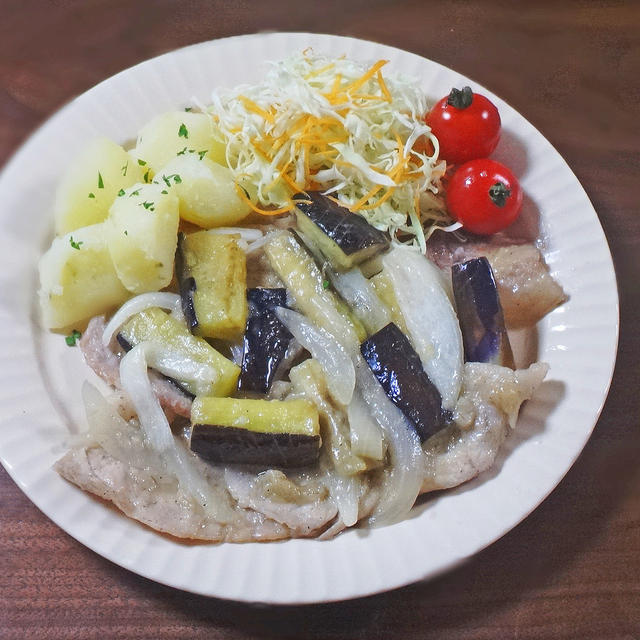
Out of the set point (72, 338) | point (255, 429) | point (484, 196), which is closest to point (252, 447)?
point (255, 429)

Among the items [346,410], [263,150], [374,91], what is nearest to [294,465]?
[346,410]

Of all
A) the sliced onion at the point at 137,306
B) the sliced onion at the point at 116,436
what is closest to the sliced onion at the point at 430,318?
the sliced onion at the point at 137,306

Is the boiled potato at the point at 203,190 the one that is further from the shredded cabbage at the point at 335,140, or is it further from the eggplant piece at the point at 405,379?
the eggplant piece at the point at 405,379

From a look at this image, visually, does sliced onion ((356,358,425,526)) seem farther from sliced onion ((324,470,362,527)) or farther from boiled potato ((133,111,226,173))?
boiled potato ((133,111,226,173))

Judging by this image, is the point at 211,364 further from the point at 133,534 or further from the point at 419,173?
the point at 419,173

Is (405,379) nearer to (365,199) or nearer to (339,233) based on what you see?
(339,233)

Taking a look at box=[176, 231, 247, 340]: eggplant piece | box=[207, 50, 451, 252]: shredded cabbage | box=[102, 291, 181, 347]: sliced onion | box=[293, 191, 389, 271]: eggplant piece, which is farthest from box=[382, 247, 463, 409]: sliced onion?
box=[102, 291, 181, 347]: sliced onion
